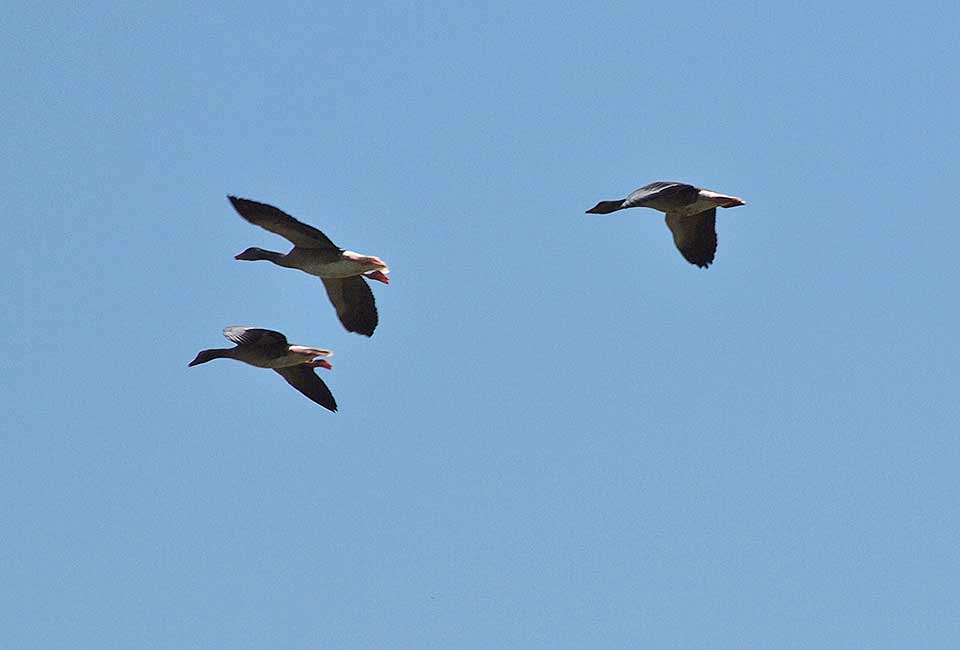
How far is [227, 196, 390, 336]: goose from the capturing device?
36.3 metres

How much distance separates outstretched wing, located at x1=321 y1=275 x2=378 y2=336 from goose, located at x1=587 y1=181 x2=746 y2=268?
3987 millimetres

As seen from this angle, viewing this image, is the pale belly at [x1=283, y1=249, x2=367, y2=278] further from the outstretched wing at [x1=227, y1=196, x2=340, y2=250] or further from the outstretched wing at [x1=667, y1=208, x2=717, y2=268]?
Result: the outstretched wing at [x1=667, y1=208, x2=717, y2=268]

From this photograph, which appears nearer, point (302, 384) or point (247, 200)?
point (247, 200)

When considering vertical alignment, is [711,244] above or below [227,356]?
above

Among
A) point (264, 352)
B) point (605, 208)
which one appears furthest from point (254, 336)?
point (605, 208)

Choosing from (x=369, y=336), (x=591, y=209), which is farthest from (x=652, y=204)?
(x=369, y=336)

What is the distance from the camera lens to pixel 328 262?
3781 cm

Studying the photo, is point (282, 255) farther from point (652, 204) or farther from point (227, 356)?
point (652, 204)

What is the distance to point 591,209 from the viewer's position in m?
38.5

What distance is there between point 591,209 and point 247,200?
5.92 meters

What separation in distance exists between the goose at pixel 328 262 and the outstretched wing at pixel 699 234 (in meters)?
4.88

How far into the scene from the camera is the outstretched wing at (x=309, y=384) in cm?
3956

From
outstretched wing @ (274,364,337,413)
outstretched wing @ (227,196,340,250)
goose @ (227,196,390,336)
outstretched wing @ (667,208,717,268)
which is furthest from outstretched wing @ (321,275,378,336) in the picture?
outstretched wing @ (667,208,717,268)

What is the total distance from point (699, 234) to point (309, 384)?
6918 mm
